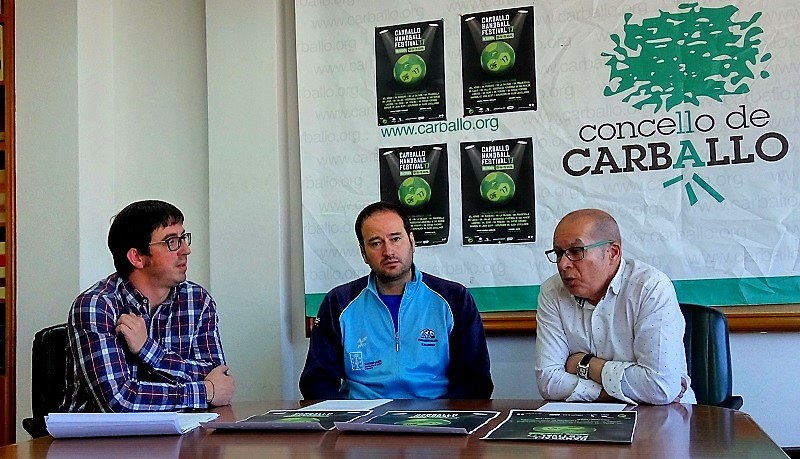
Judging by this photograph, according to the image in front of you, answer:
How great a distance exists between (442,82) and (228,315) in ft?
4.04

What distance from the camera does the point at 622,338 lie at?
7.82 feet

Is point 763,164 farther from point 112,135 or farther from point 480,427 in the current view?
point 112,135

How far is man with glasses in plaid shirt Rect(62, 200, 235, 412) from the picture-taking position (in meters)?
2.24

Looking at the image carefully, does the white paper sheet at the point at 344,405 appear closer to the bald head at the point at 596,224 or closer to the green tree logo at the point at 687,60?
the bald head at the point at 596,224

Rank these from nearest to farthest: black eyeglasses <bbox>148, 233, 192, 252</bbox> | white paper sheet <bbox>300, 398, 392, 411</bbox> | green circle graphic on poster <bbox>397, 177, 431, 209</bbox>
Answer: white paper sheet <bbox>300, 398, 392, 411</bbox> < black eyeglasses <bbox>148, 233, 192, 252</bbox> < green circle graphic on poster <bbox>397, 177, 431, 209</bbox>

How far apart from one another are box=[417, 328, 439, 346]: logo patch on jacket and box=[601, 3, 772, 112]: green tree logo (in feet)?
3.49

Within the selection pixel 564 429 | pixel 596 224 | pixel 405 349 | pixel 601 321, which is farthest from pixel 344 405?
pixel 596 224

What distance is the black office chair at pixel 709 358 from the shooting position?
2.51 meters

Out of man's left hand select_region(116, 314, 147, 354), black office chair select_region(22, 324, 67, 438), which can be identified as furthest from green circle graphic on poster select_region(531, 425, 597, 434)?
black office chair select_region(22, 324, 67, 438)

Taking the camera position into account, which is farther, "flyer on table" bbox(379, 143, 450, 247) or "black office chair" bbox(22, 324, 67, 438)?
"flyer on table" bbox(379, 143, 450, 247)

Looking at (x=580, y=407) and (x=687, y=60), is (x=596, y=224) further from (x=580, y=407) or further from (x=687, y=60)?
(x=687, y=60)

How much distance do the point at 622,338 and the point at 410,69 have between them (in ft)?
4.43

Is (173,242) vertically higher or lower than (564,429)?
higher

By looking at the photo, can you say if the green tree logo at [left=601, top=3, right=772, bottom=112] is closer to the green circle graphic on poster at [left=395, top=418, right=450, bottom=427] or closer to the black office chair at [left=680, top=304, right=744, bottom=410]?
the black office chair at [left=680, top=304, right=744, bottom=410]
